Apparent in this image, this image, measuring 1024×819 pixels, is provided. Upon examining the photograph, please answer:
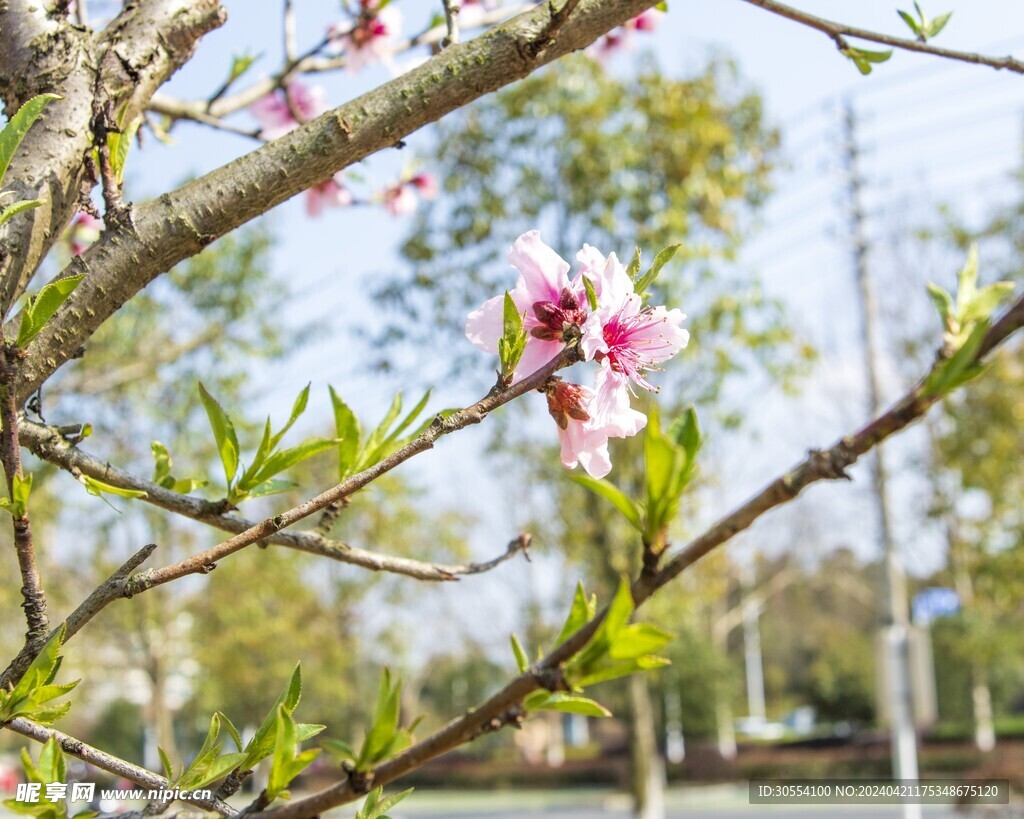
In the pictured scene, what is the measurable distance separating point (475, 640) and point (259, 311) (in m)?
18.8

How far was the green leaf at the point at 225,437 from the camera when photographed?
111 centimetres

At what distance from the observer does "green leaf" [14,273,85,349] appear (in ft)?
2.97

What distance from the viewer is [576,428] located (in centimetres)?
102

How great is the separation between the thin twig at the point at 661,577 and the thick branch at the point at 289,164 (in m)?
0.62

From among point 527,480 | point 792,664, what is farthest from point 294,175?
point 792,664

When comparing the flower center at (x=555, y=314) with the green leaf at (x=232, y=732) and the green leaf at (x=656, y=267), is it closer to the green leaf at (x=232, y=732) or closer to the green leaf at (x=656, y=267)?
the green leaf at (x=656, y=267)

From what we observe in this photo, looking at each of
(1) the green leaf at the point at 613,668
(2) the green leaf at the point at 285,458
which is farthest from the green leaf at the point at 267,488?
(1) the green leaf at the point at 613,668

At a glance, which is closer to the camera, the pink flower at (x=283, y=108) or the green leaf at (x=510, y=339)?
the green leaf at (x=510, y=339)

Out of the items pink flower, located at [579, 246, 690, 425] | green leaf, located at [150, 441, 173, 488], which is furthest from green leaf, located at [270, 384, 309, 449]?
pink flower, located at [579, 246, 690, 425]

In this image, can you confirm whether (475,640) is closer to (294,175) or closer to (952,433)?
(952,433)

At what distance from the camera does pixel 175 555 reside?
1034cm

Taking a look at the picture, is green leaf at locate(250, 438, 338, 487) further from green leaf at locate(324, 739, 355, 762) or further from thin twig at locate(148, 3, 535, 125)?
thin twig at locate(148, 3, 535, 125)

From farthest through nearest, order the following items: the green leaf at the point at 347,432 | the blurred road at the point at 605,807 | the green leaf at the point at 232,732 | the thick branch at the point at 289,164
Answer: the blurred road at the point at 605,807 < the green leaf at the point at 347,432 < the thick branch at the point at 289,164 < the green leaf at the point at 232,732

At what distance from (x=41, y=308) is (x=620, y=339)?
1.75 feet
